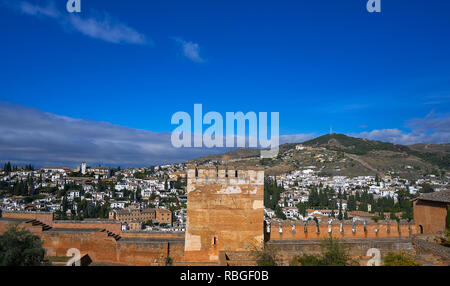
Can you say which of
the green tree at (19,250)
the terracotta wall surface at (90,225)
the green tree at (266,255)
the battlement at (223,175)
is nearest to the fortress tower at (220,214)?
the battlement at (223,175)

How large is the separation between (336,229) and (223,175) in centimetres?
465

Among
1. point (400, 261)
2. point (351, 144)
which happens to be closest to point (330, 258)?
point (400, 261)

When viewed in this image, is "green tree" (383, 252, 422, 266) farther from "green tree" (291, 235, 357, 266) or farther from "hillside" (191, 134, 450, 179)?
"hillside" (191, 134, 450, 179)

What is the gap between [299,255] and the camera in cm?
934

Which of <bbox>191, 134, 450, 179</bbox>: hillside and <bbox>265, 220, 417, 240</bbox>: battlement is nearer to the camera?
<bbox>265, 220, 417, 240</bbox>: battlement

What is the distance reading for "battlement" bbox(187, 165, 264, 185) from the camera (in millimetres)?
9102

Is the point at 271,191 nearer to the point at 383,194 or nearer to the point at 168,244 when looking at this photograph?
the point at 383,194

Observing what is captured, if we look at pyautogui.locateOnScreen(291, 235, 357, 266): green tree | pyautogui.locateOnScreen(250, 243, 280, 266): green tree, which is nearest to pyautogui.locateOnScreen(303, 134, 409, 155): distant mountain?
pyautogui.locateOnScreen(291, 235, 357, 266): green tree

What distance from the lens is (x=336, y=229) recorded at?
423 inches

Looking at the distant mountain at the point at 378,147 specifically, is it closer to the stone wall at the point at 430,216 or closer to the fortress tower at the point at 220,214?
the stone wall at the point at 430,216

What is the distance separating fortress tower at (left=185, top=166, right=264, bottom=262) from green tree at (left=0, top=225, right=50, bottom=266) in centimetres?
375
